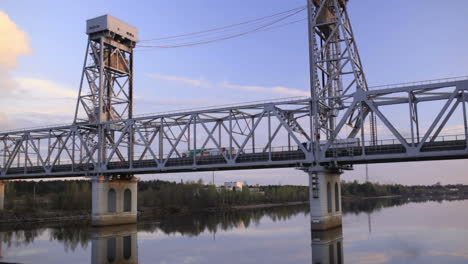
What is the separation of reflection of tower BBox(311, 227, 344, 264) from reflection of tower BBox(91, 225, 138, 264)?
15290 millimetres

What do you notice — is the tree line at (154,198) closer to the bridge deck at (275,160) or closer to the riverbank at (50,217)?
the riverbank at (50,217)

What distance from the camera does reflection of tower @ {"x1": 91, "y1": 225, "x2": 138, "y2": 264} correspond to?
38625mm

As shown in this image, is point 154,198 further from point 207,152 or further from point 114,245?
point 114,245

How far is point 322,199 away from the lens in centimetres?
4997

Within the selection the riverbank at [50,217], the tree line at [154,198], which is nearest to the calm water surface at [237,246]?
the riverbank at [50,217]

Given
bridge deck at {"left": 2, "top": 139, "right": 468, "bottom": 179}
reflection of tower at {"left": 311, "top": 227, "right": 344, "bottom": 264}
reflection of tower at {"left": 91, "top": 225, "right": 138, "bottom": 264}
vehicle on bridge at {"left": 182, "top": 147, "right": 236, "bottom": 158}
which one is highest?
vehicle on bridge at {"left": 182, "top": 147, "right": 236, "bottom": 158}

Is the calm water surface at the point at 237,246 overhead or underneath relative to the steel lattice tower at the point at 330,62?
underneath

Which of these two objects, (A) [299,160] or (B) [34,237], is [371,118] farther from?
(B) [34,237]

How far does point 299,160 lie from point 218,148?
11.8 metres

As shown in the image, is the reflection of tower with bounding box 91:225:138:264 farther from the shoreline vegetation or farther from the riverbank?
the shoreline vegetation

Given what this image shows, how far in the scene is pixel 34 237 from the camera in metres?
54.6

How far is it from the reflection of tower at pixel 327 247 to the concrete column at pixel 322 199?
1004mm

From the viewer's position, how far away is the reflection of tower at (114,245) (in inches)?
1521

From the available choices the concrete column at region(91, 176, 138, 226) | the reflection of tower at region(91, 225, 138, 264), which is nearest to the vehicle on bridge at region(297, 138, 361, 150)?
the reflection of tower at region(91, 225, 138, 264)
